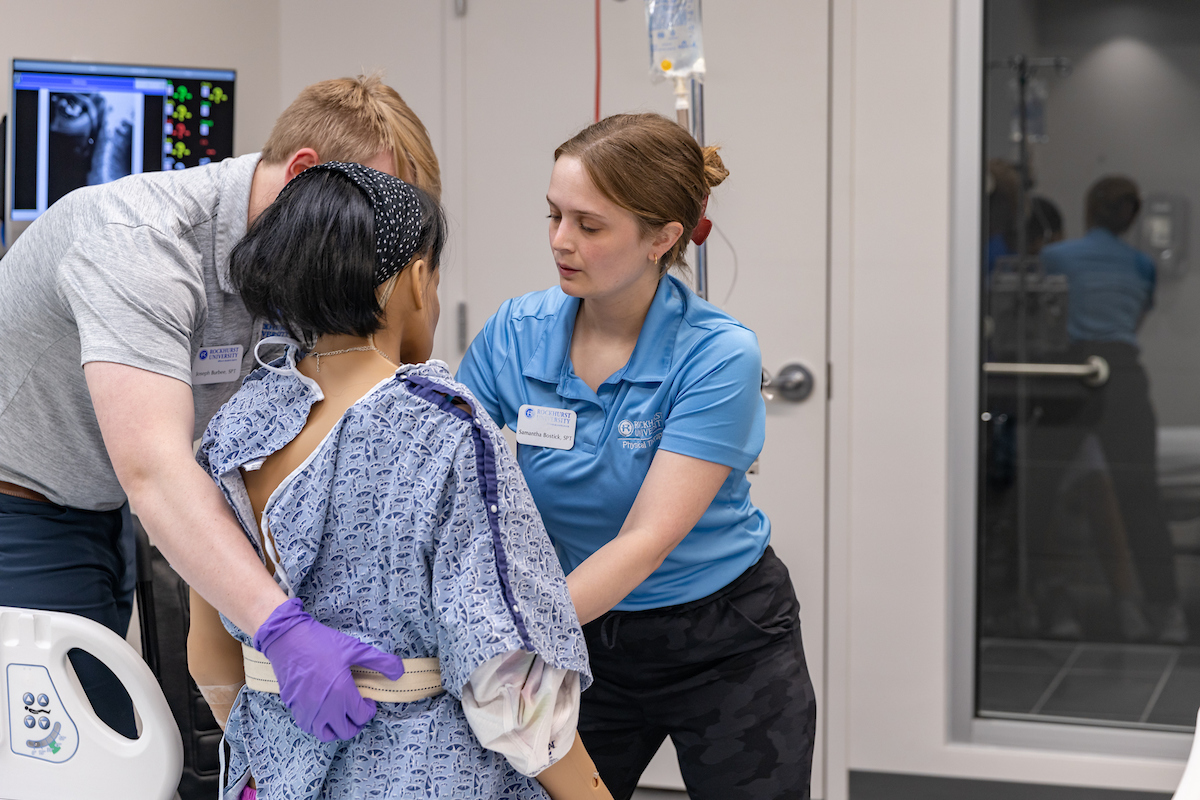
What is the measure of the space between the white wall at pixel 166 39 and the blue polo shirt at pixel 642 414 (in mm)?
1153

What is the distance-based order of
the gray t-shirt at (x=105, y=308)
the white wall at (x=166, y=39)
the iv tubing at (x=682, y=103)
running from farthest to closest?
the white wall at (x=166, y=39), the iv tubing at (x=682, y=103), the gray t-shirt at (x=105, y=308)

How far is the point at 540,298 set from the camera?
4.88 feet

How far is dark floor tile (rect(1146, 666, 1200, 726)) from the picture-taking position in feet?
8.45

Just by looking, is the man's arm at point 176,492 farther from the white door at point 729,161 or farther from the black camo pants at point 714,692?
the white door at point 729,161

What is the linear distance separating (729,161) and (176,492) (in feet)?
5.98

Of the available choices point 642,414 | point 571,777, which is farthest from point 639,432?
point 571,777

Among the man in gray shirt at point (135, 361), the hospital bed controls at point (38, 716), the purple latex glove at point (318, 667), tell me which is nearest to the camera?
the purple latex glove at point (318, 667)

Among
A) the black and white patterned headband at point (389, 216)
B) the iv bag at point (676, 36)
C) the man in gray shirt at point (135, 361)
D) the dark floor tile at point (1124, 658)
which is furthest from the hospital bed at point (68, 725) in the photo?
the dark floor tile at point (1124, 658)

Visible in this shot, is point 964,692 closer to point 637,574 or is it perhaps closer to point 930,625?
point 930,625

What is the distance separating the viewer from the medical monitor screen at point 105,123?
1.94 metres

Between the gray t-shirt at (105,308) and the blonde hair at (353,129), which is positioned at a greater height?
the blonde hair at (353,129)

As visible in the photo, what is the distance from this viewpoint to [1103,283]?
258cm

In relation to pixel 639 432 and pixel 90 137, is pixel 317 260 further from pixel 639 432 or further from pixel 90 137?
pixel 90 137

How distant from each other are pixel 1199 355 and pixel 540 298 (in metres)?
1.89
